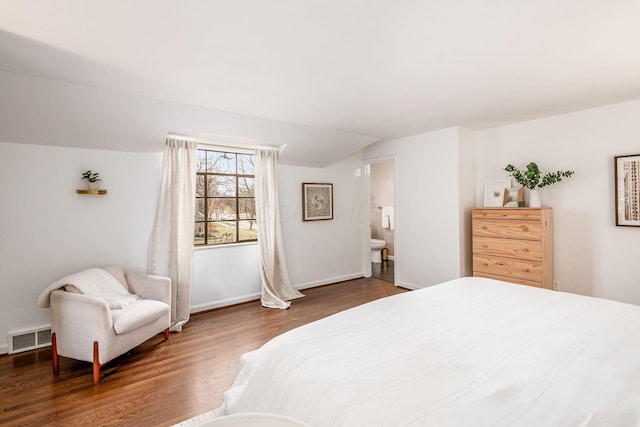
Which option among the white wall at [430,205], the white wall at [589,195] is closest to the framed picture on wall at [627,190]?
the white wall at [589,195]

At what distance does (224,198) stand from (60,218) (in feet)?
5.73

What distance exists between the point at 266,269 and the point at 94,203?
6.97ft

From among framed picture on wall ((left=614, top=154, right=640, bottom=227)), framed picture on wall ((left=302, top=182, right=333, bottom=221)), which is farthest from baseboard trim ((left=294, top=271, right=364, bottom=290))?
framed picture on wall ((left=614, top=154, right=640, bottom=227))

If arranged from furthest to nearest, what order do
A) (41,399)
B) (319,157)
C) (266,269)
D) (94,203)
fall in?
1. (319,157)
2. (266,269)
3. (94,203)
4. (41,399)

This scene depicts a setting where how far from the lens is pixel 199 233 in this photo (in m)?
4.00

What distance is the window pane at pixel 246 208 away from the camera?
435 centimetres

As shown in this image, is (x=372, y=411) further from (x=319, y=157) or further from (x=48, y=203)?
(x=319, y=157)

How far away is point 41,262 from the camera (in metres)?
3.01

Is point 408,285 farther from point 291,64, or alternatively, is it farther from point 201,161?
point 291,64

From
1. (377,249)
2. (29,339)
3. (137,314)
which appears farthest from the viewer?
(377,249)

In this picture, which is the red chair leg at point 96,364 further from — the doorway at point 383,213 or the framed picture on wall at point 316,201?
the doorway at point 383,213

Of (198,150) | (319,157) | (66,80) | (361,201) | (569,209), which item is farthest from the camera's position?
(361,201)

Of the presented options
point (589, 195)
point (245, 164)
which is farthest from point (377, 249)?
point (589, 195)

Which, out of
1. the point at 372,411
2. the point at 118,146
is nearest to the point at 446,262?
the point at 372,411
